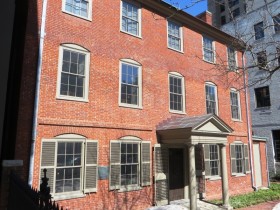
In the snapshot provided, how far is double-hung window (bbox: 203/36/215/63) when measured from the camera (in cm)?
1706

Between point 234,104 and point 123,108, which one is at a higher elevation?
point 234,104

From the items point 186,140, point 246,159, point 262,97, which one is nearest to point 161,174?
point 186,140

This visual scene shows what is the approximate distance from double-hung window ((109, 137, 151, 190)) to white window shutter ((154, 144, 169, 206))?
1.46ft

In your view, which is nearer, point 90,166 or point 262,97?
point 90,166

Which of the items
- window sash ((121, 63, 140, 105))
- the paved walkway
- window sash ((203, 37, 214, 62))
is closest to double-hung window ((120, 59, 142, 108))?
window sash ((121, 63, 140, 105))

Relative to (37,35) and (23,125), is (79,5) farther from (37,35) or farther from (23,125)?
(23,125)

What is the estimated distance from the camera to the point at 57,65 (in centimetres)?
1027

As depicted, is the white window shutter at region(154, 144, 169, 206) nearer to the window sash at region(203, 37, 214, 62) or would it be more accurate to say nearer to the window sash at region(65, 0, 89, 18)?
the window sash at region(65, 0, 89, 18)

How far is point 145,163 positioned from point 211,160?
5071 millimetres

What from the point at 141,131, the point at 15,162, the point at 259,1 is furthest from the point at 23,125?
the point at 259,1

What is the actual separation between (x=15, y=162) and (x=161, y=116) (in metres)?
7.29

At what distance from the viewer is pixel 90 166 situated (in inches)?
409

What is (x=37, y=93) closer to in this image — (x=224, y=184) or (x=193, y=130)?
(x=193, y=130)

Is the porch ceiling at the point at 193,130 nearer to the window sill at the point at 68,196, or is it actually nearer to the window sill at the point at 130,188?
the window sill at the point at 130,188
